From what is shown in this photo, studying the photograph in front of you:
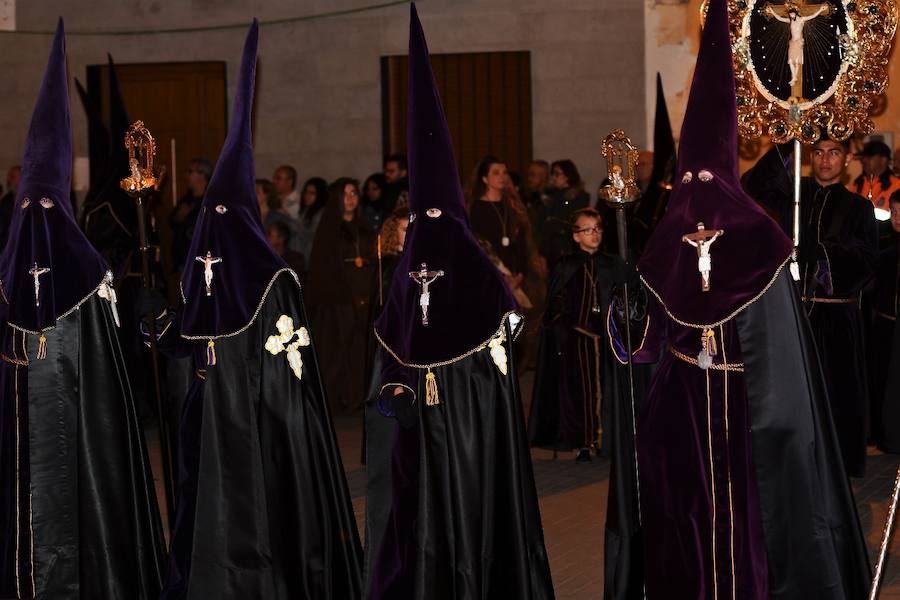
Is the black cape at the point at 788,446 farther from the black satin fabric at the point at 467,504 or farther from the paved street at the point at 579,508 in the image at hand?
the paved street at the point at 579,508

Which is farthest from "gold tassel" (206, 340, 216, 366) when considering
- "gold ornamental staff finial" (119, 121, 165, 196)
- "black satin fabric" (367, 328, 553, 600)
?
"gold ornamental staff finial" (119, 121, 165, 196)

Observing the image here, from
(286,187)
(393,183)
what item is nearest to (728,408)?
(393,183)

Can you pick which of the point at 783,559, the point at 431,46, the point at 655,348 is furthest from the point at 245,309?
the point at 431,46

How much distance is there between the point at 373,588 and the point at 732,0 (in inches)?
142

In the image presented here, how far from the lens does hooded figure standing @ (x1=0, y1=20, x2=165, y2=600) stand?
6957mm

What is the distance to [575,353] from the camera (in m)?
11.0

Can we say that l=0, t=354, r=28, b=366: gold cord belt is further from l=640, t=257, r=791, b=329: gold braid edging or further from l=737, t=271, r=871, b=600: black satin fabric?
l=737, t=271, r=871, b=600: black satin fabric

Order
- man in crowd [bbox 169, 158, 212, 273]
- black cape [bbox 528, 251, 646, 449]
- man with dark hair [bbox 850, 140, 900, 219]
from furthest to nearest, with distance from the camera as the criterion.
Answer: man in crowd [bbox 169, 158, 212, 273], man with dark hair [bbox 850, 140, 900, 219], black cape [bbox 528, 251, 646, 449]

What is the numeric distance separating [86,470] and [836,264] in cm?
551

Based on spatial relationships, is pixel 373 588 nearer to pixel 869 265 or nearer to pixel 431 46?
pixel 869 265

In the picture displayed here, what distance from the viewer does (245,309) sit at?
666cm

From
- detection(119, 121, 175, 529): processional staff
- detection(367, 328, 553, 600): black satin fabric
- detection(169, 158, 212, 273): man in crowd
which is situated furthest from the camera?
detection(169, 158, 212, 273): man in crowd

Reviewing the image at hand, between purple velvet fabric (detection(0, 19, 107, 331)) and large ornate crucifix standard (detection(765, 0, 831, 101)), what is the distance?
12.3 ft

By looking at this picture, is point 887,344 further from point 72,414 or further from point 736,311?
point 72,414
